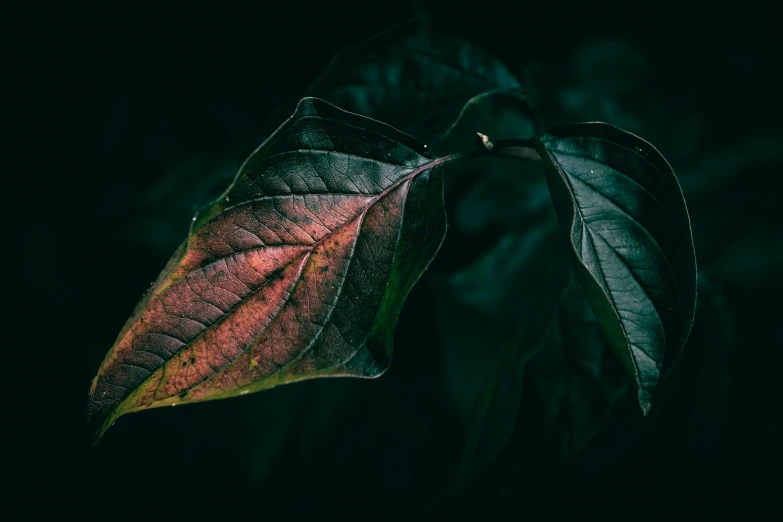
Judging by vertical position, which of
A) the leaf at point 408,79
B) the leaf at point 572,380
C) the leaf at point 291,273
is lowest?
the leaf at point 572,380

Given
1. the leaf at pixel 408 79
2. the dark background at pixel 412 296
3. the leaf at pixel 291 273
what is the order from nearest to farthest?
the leaf at pixel 291 273
the leaf at pixel 408 79
the dark background at pixel 412 296

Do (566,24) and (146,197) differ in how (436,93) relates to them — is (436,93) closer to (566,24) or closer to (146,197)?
(566,24)

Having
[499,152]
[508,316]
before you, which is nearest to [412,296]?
[508,316]

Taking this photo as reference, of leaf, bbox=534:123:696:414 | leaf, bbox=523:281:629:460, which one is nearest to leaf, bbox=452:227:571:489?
leaf, bbox=523:281:629:460

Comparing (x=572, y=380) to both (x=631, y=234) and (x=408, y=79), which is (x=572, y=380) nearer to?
(x=631, y=234)

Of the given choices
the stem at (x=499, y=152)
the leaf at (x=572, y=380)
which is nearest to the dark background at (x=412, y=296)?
the leaf at (x=572, y=380)

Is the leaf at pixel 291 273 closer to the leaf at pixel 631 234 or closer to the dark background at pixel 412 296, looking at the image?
the leaf at pixel 631 234
